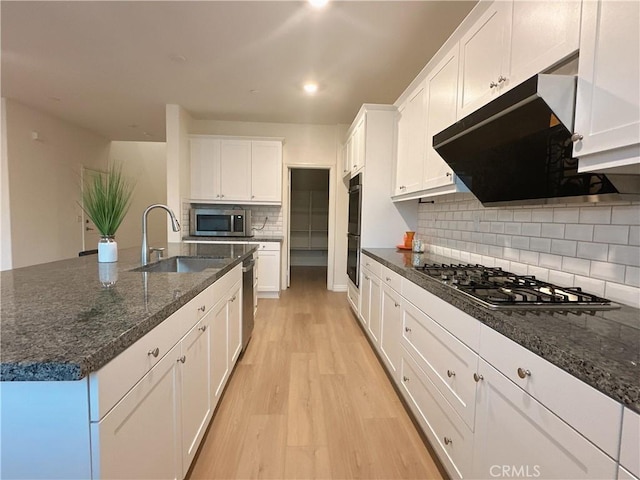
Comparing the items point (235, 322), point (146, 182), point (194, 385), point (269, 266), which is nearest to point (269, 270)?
point (269, 266)

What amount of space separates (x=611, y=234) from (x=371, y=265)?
5.68 feet

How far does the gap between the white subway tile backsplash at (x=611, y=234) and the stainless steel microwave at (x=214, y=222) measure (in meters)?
4.05

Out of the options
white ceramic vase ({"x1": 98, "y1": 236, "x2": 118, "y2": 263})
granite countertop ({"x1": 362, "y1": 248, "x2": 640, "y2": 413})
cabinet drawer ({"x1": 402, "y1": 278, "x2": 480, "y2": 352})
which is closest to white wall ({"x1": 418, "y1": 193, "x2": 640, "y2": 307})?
granite countertop ({"x1": 362, "y1": 248, "x2": 640, "y2": 413})

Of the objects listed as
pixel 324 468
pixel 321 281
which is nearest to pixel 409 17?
pixel 324 468

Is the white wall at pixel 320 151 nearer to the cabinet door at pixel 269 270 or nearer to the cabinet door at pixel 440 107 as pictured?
the cabinet door at pixel 269 270

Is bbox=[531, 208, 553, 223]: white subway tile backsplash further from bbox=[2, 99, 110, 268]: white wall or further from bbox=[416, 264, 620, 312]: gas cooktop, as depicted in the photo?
bbox=[2, 99, 110, 268]: white wall

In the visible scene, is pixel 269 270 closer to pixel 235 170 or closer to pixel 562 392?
pixel 235 170

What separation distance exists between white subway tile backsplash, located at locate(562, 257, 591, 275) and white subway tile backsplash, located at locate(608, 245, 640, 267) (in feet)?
0.36

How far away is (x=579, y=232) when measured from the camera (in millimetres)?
1373

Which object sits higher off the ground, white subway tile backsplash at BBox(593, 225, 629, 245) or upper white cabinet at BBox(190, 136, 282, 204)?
upper white cabinet at BBox(190, 136, 282, 204)

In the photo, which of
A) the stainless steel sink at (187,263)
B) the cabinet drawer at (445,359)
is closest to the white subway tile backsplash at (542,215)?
the cabinet drawer at (445,359)

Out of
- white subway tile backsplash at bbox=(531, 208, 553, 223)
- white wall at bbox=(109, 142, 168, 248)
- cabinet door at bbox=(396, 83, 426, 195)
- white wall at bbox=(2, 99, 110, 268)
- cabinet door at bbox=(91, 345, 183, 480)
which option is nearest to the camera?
cabinet door at bbox=(91, 345, 183, 480)

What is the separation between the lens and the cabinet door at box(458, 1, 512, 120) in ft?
4.73

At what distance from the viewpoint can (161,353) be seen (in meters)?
1.02
